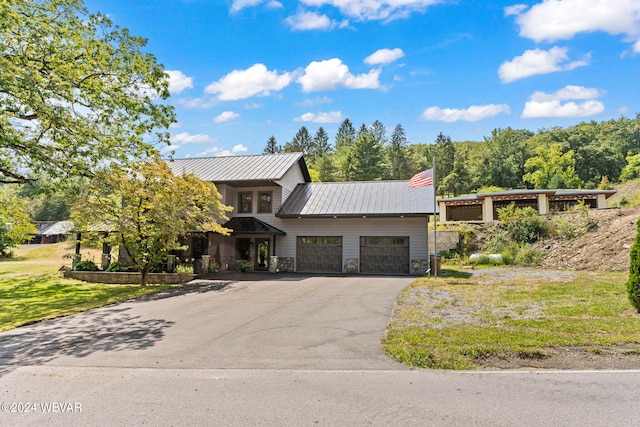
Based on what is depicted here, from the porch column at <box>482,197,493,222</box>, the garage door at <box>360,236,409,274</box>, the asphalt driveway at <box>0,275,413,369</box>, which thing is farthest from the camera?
the porch column at <box>482,197,493,222</box>

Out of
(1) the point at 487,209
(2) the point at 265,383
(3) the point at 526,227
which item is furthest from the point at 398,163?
(2) the point at 265,383

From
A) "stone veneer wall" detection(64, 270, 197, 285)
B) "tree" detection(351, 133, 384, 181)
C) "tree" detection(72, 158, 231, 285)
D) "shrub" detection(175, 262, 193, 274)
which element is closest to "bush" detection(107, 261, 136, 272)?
"stone veneer wall" detection(64, 270, 197, 285)

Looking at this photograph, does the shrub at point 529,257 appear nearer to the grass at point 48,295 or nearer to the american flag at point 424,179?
the american flag at point 424,179

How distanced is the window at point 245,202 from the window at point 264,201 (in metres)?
0.57

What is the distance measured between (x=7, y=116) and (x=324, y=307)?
11.2m

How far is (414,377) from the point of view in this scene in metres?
5.04

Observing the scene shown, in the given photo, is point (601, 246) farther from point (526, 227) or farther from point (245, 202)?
point (245, 202)

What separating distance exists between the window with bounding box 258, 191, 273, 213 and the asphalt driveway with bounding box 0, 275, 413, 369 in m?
9.62

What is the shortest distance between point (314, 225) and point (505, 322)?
1407cm

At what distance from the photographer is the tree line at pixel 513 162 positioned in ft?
174

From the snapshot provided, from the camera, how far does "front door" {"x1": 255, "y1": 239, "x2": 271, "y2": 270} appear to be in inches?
846

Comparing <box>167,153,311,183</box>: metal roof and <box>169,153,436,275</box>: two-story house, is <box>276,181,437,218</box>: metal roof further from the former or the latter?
<box>167,153,311,183</box>: metal roof

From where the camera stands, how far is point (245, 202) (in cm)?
2219

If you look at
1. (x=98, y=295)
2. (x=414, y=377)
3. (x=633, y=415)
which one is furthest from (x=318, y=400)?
(x=98, y=295)
